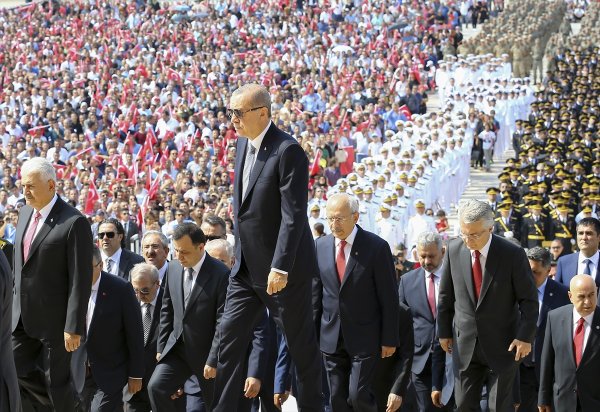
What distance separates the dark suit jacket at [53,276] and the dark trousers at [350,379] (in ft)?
5.39

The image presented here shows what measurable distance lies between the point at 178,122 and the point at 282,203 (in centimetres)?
2121

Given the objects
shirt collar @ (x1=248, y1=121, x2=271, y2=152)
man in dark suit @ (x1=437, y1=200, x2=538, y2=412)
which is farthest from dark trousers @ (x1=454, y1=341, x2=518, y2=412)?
shirt collar @ (x1=248, y1=121, x2=271, y2=152)

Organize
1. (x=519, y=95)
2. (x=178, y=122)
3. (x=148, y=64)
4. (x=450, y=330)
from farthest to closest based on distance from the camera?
(x=148, y=64)
(x=519, y=95)
(x=178, y=122)
(x=450, y=330)

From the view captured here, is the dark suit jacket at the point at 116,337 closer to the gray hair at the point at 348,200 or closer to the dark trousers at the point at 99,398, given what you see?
the dark trousers at the point at 99,398

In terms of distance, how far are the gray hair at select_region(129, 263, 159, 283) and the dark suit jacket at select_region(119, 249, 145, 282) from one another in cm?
79

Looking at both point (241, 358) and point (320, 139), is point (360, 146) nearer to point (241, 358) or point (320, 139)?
point (320, 139)

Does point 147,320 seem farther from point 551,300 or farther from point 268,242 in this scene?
point 551,300

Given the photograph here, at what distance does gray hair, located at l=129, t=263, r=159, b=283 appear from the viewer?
345 inches

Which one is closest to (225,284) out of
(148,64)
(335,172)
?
(335,172)

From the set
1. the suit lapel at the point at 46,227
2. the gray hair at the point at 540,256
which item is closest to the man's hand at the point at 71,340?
the suit lapel at the point at 46,227

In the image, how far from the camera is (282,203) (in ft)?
21.2

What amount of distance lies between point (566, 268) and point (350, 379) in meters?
2.73

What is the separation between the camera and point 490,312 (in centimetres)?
737

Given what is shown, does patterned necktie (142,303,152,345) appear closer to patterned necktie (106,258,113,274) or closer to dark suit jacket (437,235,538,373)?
patterned necktie (106,258,113,274)
